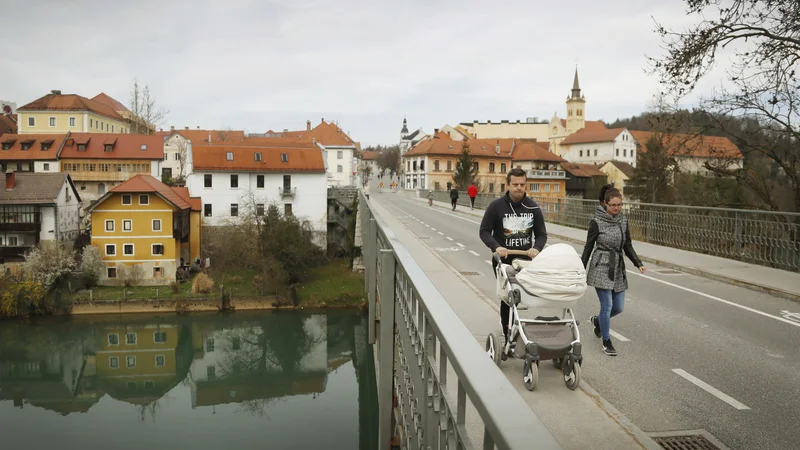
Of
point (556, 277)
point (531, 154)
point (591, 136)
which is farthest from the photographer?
point (591, 136)

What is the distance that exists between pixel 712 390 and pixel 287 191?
207ft

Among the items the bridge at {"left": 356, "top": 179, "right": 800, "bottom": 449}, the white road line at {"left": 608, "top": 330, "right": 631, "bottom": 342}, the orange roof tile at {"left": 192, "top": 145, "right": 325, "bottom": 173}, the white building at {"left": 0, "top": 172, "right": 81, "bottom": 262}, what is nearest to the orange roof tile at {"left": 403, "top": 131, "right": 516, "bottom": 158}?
the orange roof tile at {"left": 192, "top": 145, "right": 325, "bottom": 173}

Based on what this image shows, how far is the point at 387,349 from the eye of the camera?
211 inches

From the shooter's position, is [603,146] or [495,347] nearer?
[495,347]

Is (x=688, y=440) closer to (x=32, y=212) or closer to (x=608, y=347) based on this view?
(x=608, y=347)

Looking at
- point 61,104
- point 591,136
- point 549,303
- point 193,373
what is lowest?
point 193,373

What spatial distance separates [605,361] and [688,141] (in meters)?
11.9

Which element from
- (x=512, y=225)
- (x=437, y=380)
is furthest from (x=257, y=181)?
(x=437, y=380)

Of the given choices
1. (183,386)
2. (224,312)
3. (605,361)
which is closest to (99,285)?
(224,312)

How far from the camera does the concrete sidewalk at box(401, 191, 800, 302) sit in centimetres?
1071

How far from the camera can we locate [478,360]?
7.06 feet

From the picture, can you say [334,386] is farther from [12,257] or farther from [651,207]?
[12,257]

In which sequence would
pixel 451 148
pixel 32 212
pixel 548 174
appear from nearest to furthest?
1. pixel 32 212
2. pixel 548 174
3. pixel 451 148

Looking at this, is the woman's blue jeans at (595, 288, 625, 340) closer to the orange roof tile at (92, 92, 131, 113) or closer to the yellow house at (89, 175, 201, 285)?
the yellow house at (89, 175, 201, 285)
